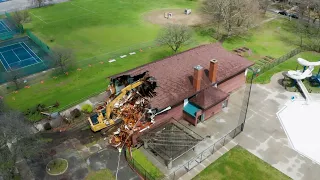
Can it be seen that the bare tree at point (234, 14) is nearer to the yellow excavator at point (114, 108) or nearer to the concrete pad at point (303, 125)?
the concrete pad at point (303, 125)

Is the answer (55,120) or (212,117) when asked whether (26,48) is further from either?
(212,117)

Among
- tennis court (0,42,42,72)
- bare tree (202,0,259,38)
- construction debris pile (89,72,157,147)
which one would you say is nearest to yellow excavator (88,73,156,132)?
construction debris pile (89,72,157,147)

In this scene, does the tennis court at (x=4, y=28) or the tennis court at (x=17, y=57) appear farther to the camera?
the tennis court at (x=4, y=28)

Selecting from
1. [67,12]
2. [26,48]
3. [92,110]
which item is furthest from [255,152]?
[67,12]

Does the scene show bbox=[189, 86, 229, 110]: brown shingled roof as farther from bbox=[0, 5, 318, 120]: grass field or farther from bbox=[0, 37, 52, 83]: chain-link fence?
bbox=[0, 37, 52, 83]: chain-link fence

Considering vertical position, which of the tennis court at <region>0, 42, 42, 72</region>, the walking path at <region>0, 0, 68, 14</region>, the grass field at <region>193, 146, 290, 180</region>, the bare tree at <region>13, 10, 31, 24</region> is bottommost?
the grass field at <region>193, 146, 290, 180</region>

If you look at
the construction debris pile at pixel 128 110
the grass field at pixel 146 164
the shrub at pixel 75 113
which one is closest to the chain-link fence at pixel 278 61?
the construction debris pile at pixel 128 110

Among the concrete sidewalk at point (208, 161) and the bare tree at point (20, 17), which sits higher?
the bare tree at point (20, 17)

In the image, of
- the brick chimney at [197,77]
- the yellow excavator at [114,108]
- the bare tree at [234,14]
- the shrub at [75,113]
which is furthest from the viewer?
the bare tree at [234,14]
